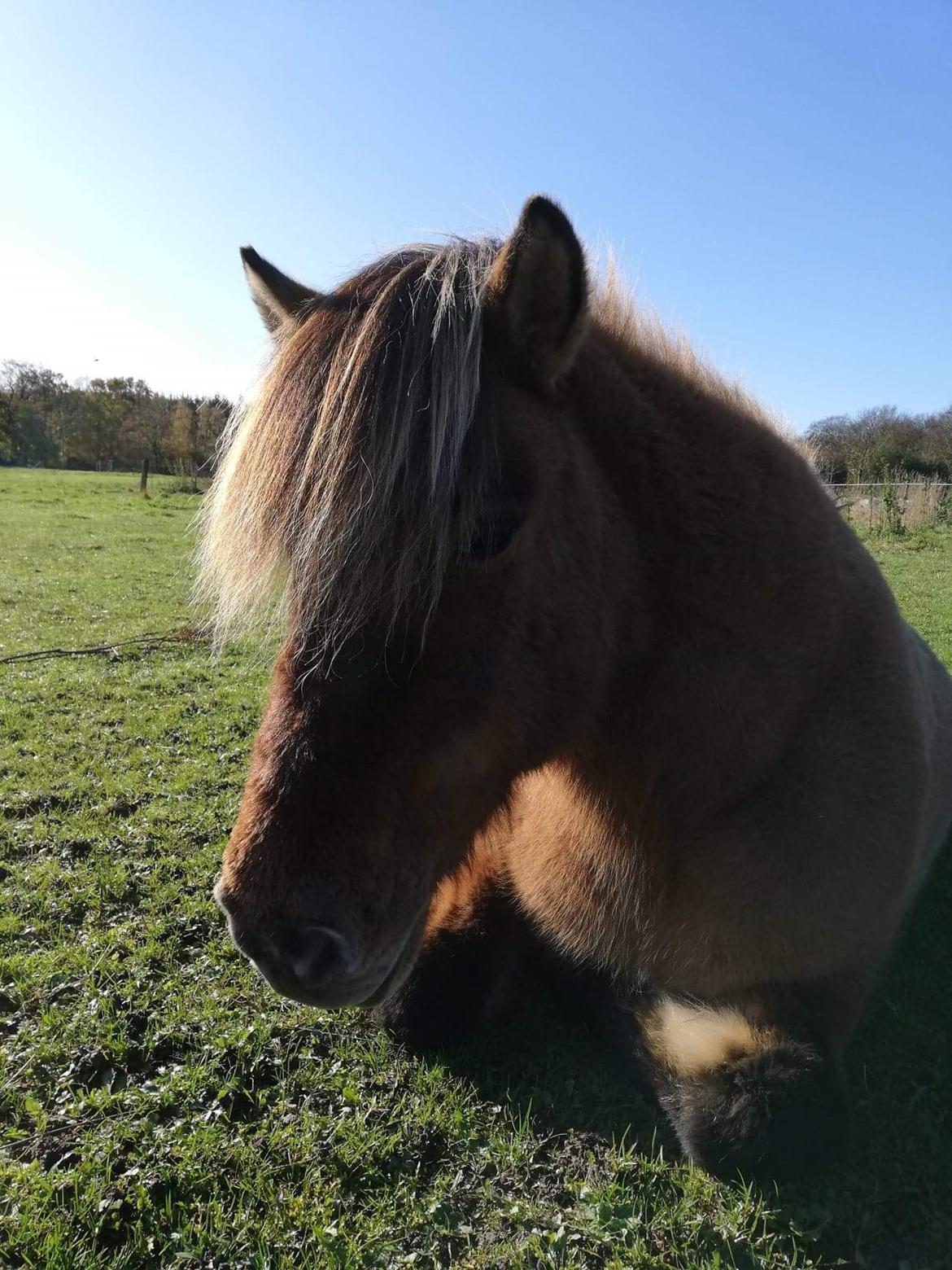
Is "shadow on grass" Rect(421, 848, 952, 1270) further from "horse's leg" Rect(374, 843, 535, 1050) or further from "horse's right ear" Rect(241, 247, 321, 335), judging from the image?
"horse's right ear" Rect(241, 247, 321, 335)

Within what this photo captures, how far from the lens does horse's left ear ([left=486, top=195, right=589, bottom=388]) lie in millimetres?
1801

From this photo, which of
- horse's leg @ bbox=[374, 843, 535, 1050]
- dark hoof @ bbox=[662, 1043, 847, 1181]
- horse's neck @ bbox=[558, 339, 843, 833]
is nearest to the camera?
dark hoof @ bbox=[662, 1043, 847, 1181]

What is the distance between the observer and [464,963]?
2.88 m

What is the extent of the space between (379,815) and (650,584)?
1.07 m

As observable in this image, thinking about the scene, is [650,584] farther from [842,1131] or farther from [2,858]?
[2,858]

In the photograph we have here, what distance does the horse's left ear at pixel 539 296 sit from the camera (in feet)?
5.91

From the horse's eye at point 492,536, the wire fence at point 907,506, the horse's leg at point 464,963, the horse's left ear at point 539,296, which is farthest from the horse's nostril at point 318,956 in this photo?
the wire fence at point 907,506

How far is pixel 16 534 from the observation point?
1927 cm

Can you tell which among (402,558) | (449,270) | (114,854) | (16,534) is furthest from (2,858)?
(16,534)

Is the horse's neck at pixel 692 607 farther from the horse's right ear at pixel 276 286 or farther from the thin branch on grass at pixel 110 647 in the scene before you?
the thin branch on grass at pixel 110 647

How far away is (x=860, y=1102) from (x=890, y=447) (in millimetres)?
37855

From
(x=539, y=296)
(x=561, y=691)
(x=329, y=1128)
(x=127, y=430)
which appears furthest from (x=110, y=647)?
(x=127, y=430)

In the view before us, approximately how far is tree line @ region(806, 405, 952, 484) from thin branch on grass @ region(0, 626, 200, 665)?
19.4 metres

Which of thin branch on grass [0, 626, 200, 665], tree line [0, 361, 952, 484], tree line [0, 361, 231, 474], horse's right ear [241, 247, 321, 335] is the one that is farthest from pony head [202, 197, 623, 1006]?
tree line [0, 361, 231, 474]
